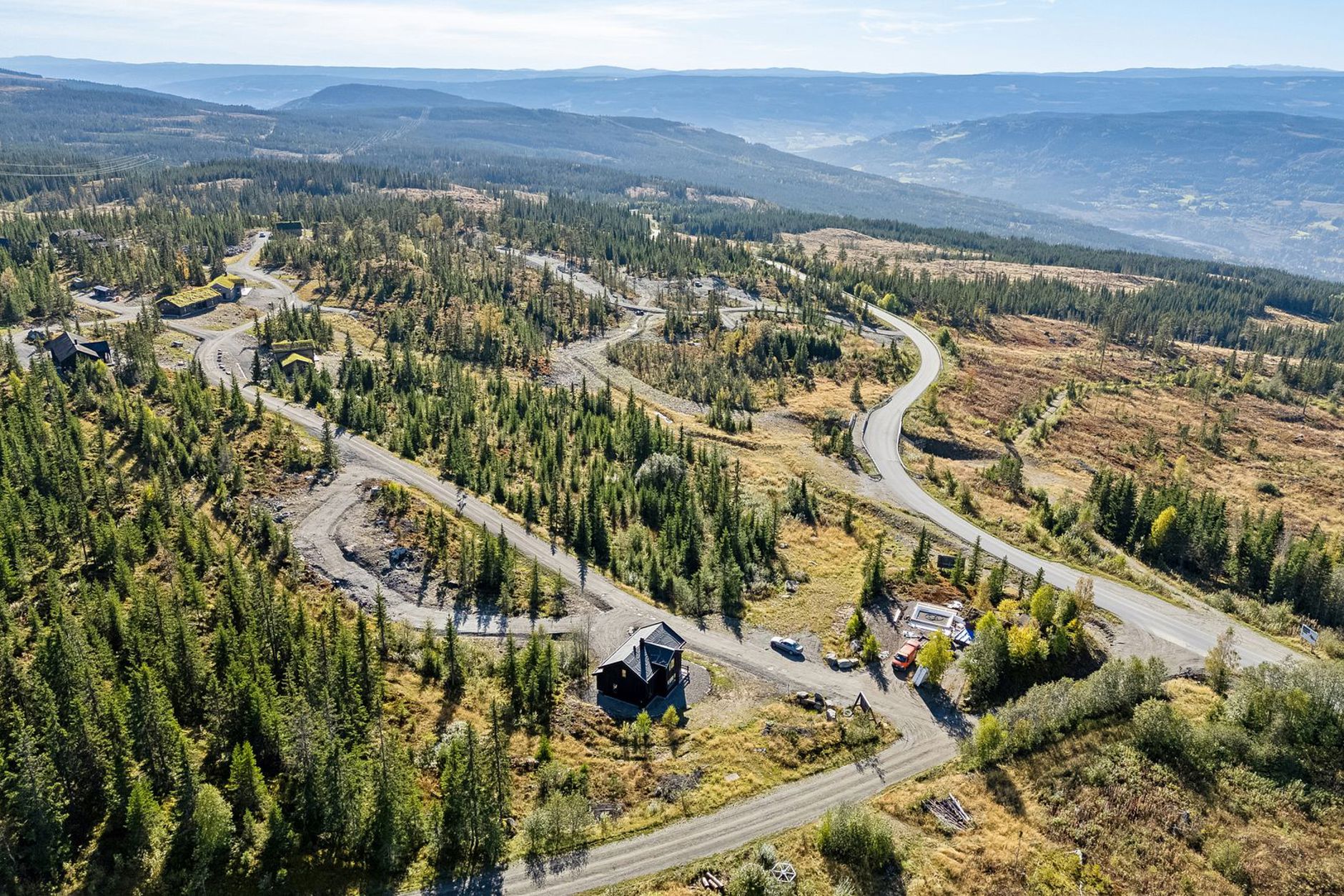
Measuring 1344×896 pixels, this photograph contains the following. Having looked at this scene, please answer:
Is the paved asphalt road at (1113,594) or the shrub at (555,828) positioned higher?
the shrub at (555,828)

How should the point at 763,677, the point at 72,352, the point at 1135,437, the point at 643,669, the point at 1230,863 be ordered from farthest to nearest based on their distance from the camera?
the point at 1135,437, the point at 72,352, the point at 763,677, the point at 643,669, the point at 1230,863

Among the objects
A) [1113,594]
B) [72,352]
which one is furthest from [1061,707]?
[72,352]

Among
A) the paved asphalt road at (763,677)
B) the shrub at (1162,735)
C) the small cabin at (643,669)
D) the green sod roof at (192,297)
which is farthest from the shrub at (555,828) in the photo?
Answer: the green sod roof at (192,297)

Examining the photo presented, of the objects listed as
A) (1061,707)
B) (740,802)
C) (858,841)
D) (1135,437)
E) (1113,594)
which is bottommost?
(1135,437)

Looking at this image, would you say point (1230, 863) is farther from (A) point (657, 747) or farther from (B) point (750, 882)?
(A) point (657, 747)

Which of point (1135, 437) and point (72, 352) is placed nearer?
point (72, 352)

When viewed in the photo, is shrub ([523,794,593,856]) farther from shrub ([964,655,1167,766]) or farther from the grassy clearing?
shrub ([964,655,1167,766])

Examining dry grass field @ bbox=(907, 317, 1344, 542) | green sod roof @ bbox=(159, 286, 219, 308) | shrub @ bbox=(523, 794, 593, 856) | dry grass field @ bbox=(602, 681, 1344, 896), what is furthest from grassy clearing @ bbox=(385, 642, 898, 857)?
green sod roof @ bbox=(159, 286, 219, 308)

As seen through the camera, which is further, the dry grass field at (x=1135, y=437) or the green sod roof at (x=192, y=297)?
the green sod roof at (x=192, y=297)

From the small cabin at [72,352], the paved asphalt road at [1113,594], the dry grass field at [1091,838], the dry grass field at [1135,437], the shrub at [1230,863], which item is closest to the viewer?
the shrub at [1230,863]

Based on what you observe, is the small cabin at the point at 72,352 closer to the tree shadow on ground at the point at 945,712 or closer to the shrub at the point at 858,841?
the shrub at the point at 858,841
